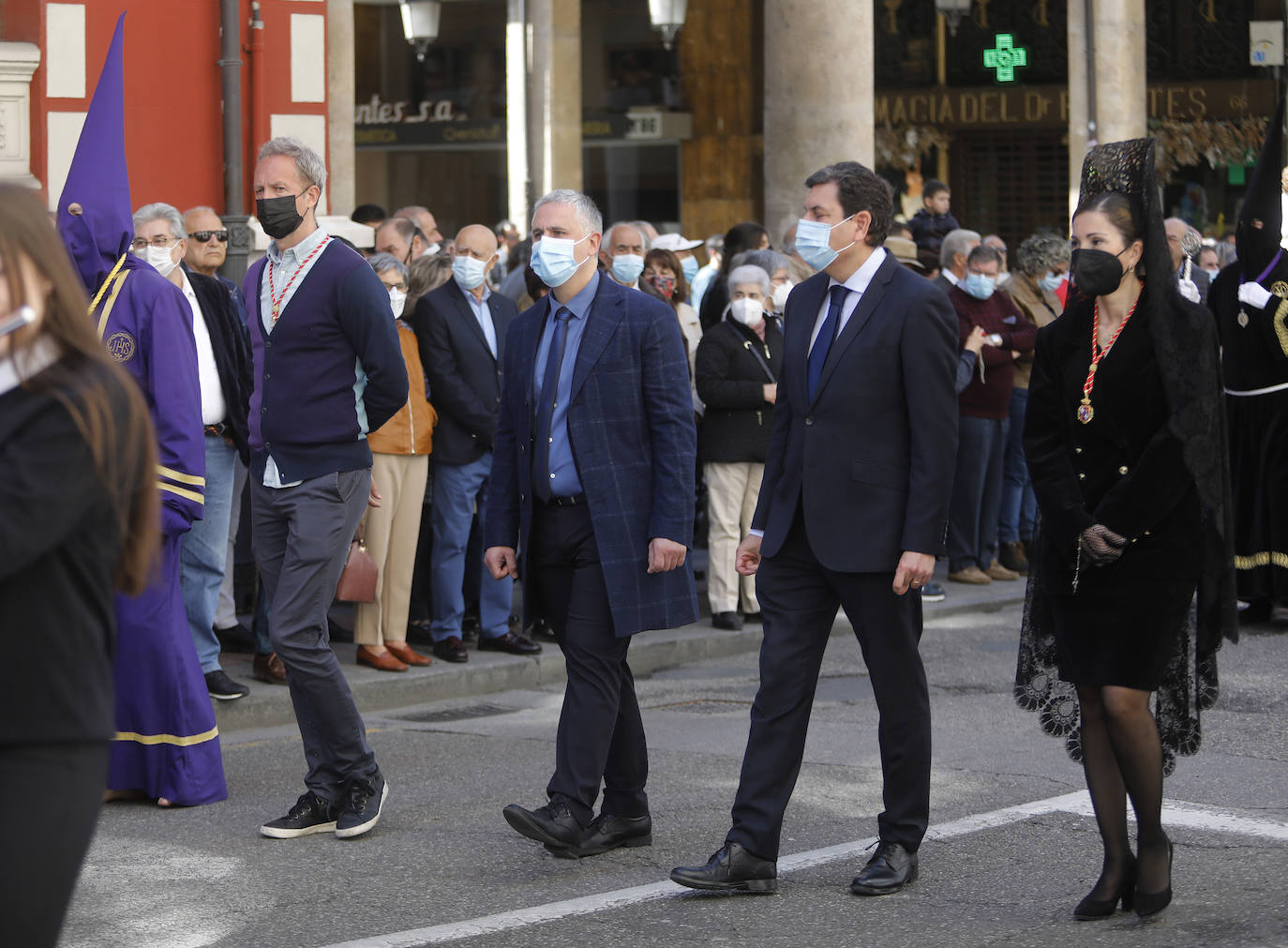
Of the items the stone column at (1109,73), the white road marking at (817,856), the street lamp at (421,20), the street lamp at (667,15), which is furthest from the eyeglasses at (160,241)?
the stone column at (1109,73)

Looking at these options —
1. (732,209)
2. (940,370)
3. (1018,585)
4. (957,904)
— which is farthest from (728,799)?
(732,209)

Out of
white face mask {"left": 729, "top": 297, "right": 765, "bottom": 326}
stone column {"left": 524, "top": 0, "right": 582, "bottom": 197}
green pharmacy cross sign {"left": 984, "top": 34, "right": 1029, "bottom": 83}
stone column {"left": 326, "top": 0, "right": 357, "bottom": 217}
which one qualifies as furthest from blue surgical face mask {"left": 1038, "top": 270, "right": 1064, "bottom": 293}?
green pharmacy cross sign {"left": 984, "top": 34, "right": 1029, "bottom": 83}

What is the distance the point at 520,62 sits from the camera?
24.0m

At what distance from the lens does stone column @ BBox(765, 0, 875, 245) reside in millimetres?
16500

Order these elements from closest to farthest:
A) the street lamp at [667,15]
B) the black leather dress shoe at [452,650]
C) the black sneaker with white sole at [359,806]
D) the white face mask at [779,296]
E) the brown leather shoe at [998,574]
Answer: the black sneaker with white sole at [359,806] < the black leather dress shoe at [452,650] < the white face mask at [779,296] < the brown leather shoe at [998,574] < the street lamp at [667,15]

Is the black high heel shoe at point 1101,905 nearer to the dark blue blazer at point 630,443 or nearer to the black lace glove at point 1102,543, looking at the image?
the black lace glove at point 1102,543

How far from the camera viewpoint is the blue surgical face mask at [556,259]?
657cm

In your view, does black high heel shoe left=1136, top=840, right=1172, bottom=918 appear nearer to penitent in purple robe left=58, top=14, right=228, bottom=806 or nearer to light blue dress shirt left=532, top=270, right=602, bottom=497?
light blue dress shirt left=532, top=270, right=602, bottom=497

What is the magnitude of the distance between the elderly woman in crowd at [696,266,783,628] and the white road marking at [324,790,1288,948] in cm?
433

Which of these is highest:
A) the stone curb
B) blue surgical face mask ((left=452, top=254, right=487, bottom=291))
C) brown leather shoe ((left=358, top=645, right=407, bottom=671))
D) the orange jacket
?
blue surgical face mask ((left=452, top=254, right=487, bottom=291))

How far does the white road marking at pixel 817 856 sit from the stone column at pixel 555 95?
17415 millimetres

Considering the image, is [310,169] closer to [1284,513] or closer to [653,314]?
[653,314]

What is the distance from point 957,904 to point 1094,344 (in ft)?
5.41

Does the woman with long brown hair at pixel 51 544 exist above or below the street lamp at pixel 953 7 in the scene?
below
